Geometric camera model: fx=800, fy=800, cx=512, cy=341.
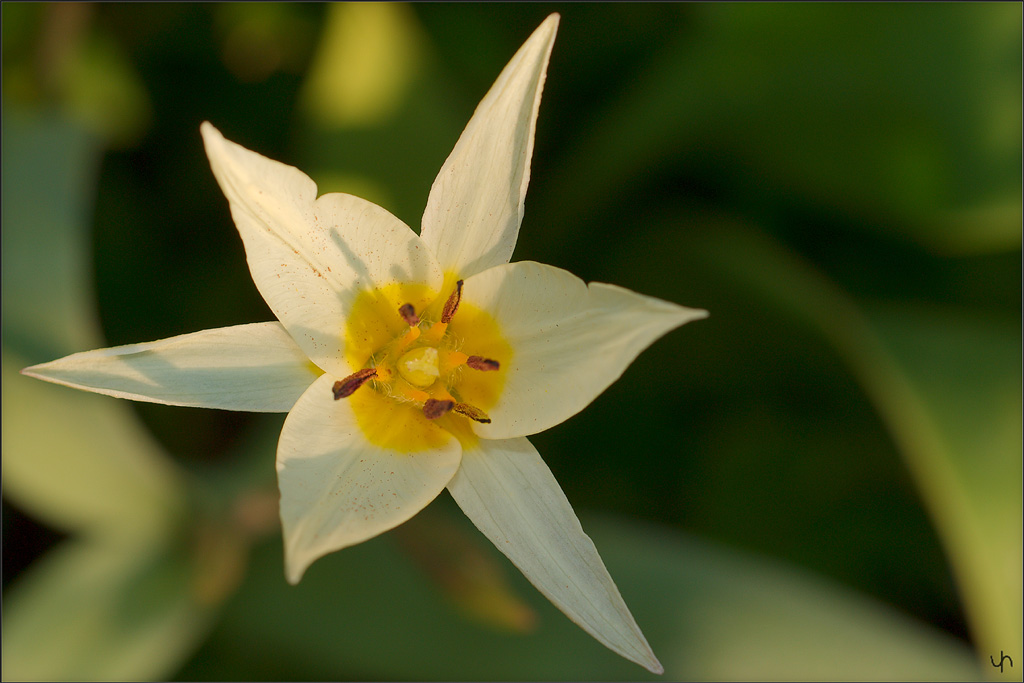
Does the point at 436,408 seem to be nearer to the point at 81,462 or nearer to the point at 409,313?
the point at 409,313

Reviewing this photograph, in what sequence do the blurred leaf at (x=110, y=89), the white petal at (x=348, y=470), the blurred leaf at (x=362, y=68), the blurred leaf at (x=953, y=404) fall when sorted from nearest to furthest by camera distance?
A: the white petal at (x=348, y=470)
the blurred leaf at (x=953, y=404)
the blurred leaf at (x=362, y=68)
the blurred leaf at (x=110, y=89)

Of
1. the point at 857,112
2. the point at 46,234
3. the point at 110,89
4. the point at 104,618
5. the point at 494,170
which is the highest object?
the point at 857,112

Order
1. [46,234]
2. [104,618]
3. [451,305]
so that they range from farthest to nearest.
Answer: [46,234]
[104,618]
[451,305]

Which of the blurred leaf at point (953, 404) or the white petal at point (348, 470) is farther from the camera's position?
the blurred leaf at point (953, 404)

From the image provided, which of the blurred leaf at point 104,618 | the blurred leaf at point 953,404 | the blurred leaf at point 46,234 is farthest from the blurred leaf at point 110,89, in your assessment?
the blurred leaf at point 953,404

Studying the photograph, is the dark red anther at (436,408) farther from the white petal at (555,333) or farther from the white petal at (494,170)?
the white petal at (494,170)

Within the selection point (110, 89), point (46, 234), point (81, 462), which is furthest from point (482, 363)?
point (110, 89)

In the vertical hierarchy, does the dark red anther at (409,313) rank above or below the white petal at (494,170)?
below
